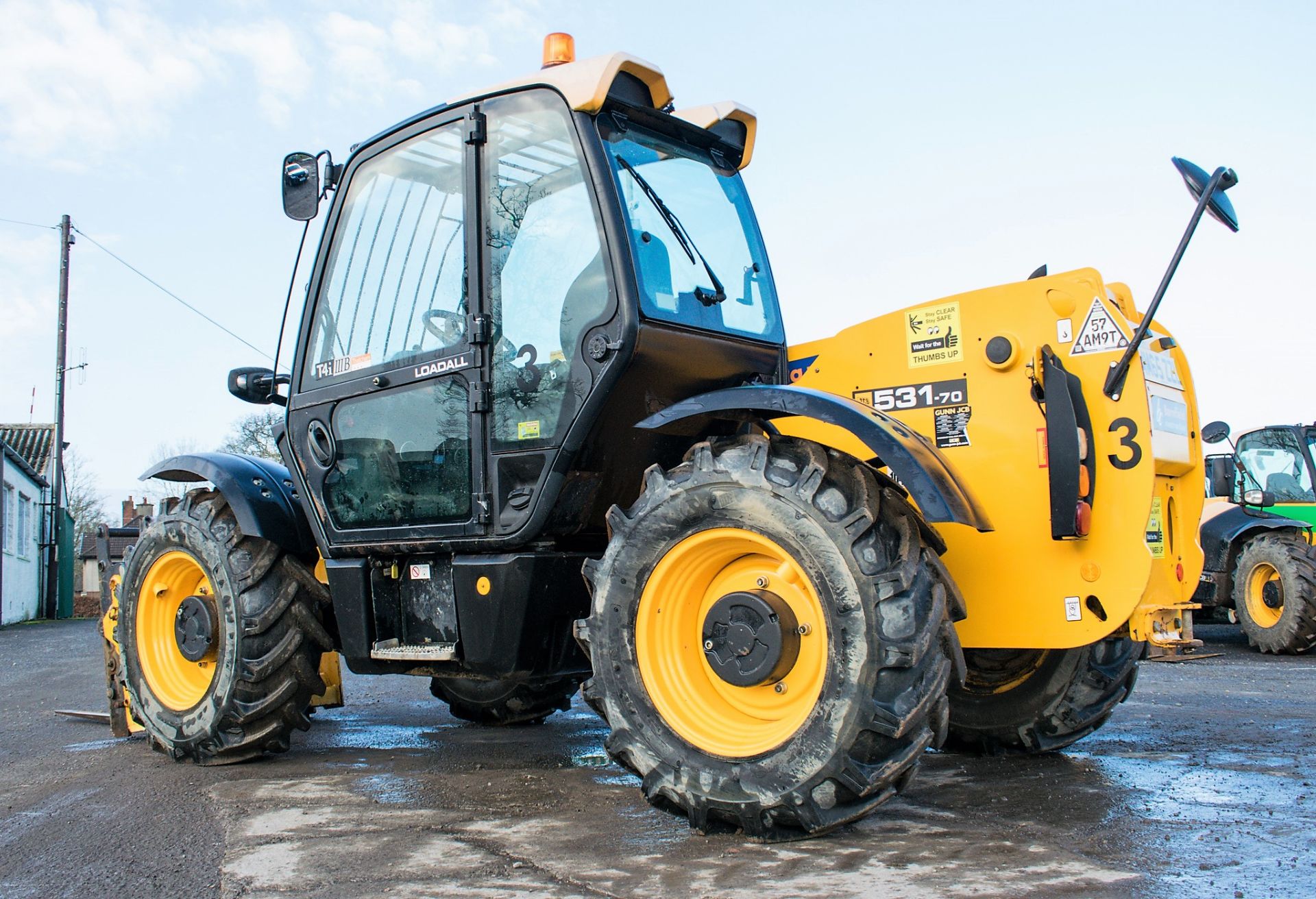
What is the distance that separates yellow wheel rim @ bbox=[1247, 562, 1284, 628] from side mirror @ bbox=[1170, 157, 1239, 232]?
895 centimetres

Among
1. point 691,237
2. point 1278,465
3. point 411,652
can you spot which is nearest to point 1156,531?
point 691,237

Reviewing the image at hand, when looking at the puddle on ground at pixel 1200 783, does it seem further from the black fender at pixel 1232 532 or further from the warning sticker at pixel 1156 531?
the black fender at pixel 1232 532

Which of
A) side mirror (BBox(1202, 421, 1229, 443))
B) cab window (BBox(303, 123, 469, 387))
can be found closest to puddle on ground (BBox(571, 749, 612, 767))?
cab window (BBox(303, 123, 469, 387))

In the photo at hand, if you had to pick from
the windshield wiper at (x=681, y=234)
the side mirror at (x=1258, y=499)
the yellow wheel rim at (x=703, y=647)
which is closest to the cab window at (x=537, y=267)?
the windshield wiper at (x=681, y=234)

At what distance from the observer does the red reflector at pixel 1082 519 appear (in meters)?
3.89

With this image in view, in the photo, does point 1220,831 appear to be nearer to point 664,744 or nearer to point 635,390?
point 664,744

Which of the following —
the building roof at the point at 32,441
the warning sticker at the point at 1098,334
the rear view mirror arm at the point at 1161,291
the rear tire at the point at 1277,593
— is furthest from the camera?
the building roof at the point at 32,441

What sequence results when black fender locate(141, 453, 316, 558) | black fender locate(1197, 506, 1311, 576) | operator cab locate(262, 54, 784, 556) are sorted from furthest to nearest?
black fender locate(1197, 506, 1311, 576) → black fender locate(141, 453, 316, 558) → operator cab locate(262, 54, 784, 556)

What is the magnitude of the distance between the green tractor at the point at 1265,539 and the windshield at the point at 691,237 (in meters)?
6.93

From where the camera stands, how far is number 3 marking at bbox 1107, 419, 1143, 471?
3.96 m

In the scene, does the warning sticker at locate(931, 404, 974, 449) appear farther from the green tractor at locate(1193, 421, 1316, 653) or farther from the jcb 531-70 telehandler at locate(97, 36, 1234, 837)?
the green tractor at locate(1193, 421, 1316, 653)

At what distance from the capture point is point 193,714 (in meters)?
5.29

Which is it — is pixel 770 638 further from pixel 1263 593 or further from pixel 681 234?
pixel 1263 593

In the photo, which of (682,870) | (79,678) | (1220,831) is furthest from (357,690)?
(1220,831)
